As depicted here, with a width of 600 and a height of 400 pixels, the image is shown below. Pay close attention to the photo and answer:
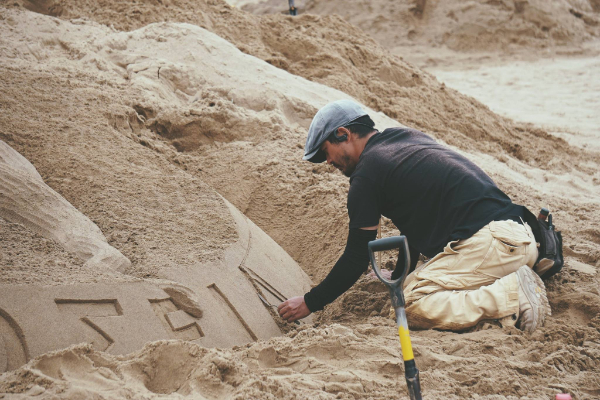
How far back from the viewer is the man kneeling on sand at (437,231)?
229cm

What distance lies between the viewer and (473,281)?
7.86 ft

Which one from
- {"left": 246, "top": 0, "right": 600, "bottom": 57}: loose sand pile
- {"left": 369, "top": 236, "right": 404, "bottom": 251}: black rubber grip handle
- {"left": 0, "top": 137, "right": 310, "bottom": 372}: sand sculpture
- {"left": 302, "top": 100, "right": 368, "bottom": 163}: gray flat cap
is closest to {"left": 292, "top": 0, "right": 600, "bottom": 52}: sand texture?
{"left": 246, "top": 0, "right": 600, "bottom": 57}: loose sand pile

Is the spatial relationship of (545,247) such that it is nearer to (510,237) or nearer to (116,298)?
(510,237)

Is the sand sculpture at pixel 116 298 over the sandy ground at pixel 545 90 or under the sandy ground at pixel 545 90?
over

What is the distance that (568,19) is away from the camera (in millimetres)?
9648

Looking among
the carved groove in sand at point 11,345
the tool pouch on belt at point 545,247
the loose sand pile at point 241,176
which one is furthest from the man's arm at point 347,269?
the carved groove in sand at point 11,345

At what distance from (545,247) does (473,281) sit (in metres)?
0.40

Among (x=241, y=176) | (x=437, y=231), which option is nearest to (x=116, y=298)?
(x=437, y=231)

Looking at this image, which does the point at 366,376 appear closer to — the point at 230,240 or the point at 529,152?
the point at 230,240

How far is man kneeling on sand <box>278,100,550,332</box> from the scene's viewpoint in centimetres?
229

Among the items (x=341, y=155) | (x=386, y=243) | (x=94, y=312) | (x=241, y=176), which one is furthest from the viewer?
(x=241, y=176)

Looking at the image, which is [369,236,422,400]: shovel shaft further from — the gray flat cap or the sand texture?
the sand texture

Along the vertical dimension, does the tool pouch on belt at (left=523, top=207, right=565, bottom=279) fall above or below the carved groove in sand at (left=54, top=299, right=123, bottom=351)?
below

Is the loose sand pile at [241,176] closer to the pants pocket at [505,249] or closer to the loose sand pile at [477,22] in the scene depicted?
the pants pocket at [505,249]
